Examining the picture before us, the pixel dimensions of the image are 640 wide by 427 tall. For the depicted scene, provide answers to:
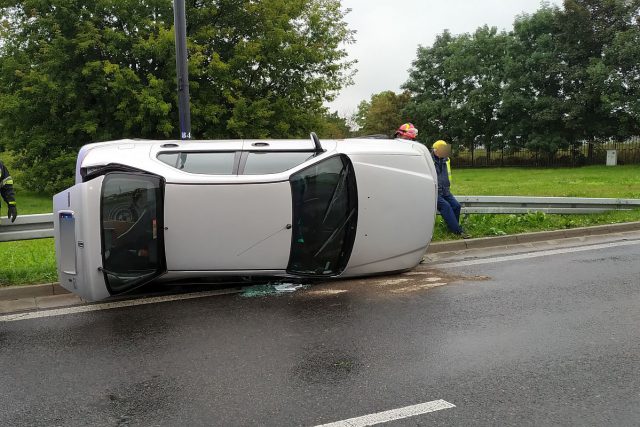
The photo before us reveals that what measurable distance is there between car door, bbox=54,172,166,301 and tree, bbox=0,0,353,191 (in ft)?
61.4

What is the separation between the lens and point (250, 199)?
597 centimetres

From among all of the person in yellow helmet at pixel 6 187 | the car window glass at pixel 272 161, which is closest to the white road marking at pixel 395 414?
the car window glass at pixel 272 161

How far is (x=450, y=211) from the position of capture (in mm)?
8836

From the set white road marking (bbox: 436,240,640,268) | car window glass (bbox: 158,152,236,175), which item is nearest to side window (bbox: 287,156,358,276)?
car window glass (bbox: 158,152,236,175)

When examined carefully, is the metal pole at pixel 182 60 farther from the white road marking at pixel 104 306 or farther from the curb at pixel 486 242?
the curb at pixel 486 242

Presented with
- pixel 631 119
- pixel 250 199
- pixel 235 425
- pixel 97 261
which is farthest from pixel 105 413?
pixel 631 119

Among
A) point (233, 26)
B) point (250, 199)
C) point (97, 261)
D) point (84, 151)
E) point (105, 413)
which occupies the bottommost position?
point (105, 413)

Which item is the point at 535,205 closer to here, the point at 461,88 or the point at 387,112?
the point at 461,88

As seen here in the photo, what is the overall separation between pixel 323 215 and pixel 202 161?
4.90 ft

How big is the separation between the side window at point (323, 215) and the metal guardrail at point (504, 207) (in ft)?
11.3

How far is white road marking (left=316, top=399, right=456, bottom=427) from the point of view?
3.28 m

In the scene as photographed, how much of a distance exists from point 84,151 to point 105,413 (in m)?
3.89

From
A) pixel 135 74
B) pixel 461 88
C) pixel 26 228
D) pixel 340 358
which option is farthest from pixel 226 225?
pixel 461 88

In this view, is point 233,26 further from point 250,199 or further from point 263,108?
point 250,199
